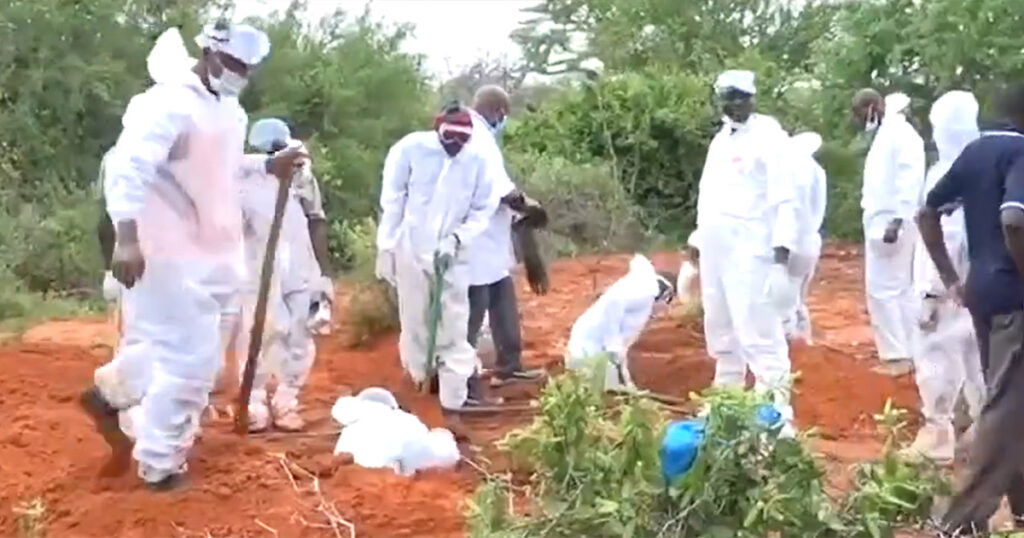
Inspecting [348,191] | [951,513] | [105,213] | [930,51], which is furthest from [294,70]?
[951,513]

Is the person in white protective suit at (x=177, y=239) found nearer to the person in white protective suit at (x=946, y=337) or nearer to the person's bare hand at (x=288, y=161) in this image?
the person's bare hand at (x=288, y=161)

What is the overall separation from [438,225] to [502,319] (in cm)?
133

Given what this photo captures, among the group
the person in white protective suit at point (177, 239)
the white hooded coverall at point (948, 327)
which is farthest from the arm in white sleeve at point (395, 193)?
the white hooded coverall at point (948, 327)

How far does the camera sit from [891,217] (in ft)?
30.7

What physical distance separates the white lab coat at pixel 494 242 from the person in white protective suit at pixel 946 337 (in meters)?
2.08

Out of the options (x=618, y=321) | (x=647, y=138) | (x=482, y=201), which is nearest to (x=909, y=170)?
(x=618, y=321)

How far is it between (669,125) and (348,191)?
3265mm

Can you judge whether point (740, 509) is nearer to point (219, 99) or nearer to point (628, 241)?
point (219, 99)

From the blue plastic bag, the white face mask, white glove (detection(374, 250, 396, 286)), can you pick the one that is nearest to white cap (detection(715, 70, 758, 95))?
white glove (detection(374, 250, 396, 286))

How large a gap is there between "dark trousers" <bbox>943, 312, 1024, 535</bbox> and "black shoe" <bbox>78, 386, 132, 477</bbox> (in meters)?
3.04

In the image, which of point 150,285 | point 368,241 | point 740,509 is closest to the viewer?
point 740,509

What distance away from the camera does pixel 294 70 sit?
18500 millimetres

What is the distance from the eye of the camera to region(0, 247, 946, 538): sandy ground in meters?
6.34

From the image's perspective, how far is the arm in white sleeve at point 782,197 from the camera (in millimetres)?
7547
